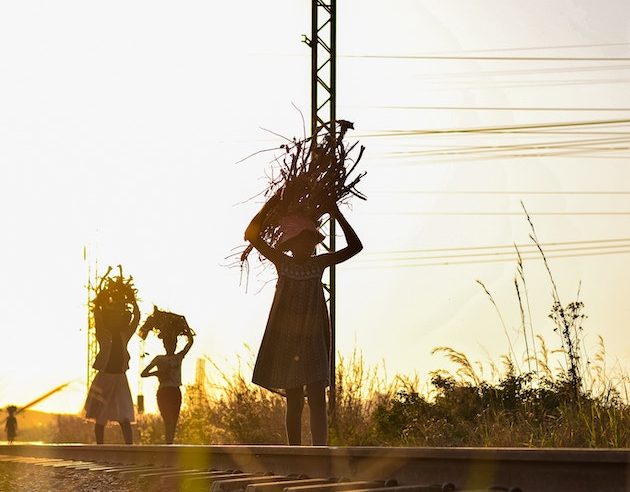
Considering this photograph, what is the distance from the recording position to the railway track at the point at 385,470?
446 cm

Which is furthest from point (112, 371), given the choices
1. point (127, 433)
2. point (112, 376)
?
point (127, 433)

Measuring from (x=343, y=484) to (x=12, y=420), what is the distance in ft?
63.4

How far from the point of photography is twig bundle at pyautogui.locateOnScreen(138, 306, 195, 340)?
49.1ft

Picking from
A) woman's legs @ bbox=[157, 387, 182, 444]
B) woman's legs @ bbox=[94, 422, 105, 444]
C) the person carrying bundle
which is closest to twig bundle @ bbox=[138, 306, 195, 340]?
the person carrying bundle

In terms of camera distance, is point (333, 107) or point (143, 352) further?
point (333, 107)

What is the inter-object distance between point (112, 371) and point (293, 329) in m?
7.14

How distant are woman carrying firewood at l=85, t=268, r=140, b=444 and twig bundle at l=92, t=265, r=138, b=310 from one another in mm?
86

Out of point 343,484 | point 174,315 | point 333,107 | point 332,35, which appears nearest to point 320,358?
point 343,484

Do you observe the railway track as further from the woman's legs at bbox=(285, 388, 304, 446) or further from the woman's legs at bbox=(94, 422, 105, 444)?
the woman's legs at bbox=(94, 422, 105, 444)

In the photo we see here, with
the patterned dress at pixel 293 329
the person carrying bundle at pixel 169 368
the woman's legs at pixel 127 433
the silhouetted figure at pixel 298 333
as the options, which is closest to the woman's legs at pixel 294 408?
the silhouetted figure at pixel 298 333

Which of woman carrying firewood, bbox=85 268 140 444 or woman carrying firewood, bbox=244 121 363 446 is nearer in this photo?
woman carrying firewood, bbox=244 121 363 446

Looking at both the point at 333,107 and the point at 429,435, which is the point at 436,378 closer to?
the point at 429,435

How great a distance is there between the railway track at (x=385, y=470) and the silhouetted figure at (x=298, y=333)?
2.68 feet

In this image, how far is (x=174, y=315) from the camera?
49.3ft
